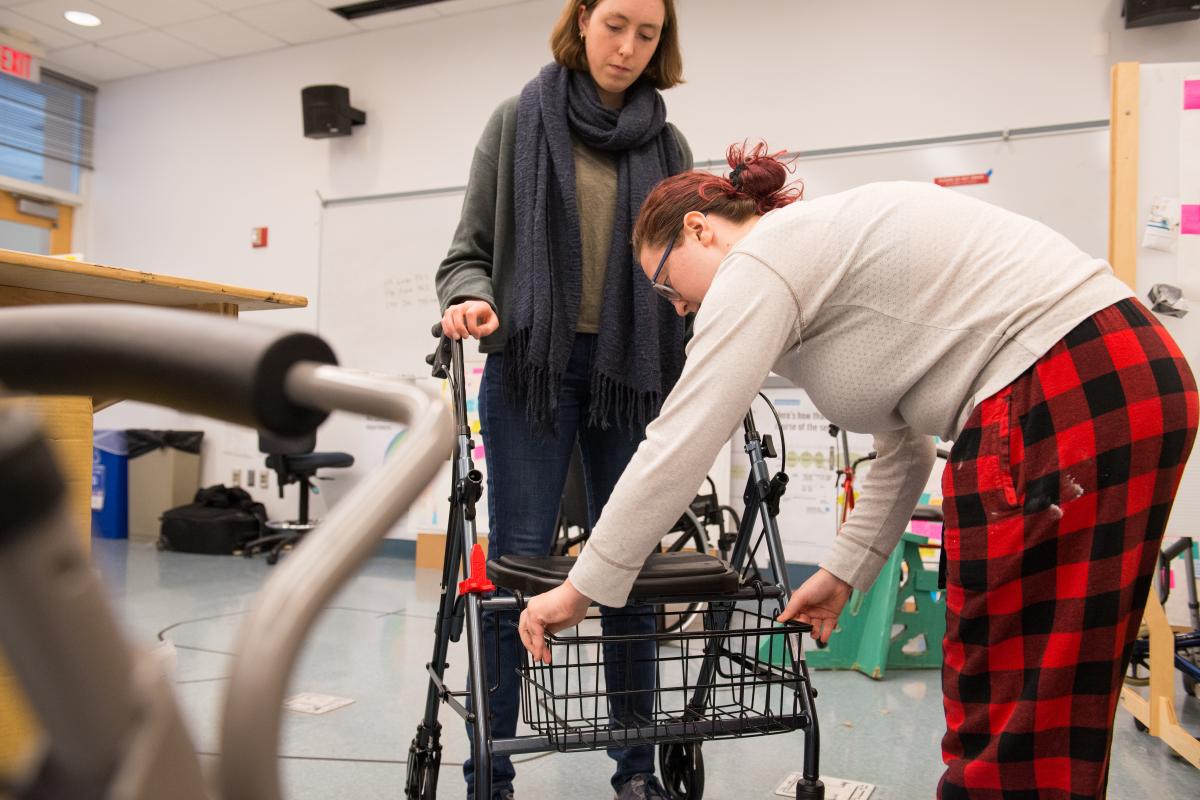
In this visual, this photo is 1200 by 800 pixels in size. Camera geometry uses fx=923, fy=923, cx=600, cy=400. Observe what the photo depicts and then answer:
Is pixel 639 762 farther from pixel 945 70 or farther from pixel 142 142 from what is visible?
pixel 142 142

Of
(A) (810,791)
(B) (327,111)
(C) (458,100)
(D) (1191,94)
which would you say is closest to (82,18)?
(B) (327,111)

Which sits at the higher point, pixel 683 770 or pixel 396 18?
pixel 396 18

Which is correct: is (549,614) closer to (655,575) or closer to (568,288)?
(655,575)

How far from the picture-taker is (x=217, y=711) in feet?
0.77

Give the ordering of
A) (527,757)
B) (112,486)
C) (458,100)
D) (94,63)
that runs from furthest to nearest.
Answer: (94,63)
(112,486)
(458,100)
(527,757)

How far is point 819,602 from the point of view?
1290mm

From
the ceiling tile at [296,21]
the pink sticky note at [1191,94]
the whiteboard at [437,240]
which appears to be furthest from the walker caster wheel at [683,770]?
the ceiling tile at [296,21]

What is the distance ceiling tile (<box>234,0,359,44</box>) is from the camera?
5.25m

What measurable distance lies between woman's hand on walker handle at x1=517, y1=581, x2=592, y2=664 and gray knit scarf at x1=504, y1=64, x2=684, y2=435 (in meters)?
0.51

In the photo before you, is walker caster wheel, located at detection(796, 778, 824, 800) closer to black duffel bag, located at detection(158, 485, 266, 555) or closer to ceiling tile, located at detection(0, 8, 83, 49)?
black duffel bag, located at detection(158, 485, 266, 555)

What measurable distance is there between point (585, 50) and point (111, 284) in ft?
2.96

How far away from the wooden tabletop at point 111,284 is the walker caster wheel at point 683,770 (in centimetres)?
105

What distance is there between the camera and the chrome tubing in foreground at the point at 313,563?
0.80ft

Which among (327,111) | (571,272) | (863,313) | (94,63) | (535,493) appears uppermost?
(94,63)
